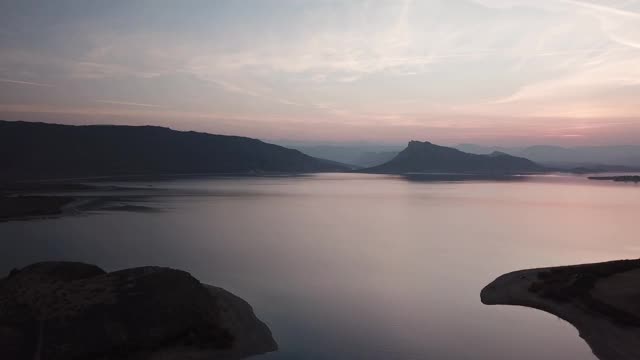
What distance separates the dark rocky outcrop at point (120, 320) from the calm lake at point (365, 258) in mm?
2085

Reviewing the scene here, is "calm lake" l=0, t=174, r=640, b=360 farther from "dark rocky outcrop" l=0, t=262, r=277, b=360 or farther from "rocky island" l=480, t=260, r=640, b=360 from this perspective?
"dark rocky outcrop" l=0, t=262, r=277, b=360

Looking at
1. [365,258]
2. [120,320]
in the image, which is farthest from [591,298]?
[120,320]

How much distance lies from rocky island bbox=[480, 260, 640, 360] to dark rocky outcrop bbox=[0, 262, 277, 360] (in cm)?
1193

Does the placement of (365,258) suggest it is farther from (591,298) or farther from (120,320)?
(120,320)

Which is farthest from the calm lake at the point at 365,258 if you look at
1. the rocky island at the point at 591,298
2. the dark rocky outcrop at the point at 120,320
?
the dark rocky outcrop at the point at 120,320

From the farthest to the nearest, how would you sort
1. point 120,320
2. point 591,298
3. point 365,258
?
1. point 365,258
2. point 591,298
3. point 120,320

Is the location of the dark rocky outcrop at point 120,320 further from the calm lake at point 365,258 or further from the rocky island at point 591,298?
the rocky island at point 591,298

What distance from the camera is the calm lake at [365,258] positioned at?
730 inches

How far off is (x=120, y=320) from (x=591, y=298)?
62.5ft

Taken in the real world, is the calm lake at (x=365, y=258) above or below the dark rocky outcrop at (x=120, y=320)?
below

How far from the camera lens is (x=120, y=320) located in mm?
15836

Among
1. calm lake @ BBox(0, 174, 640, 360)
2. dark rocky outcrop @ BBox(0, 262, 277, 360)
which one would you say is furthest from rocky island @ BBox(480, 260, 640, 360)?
dark rocky outcrop @ BBox(0, 262, 277, 360)

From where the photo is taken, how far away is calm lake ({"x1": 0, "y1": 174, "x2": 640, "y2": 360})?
18547 mm

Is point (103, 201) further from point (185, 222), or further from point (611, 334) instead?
point (611, 334)
